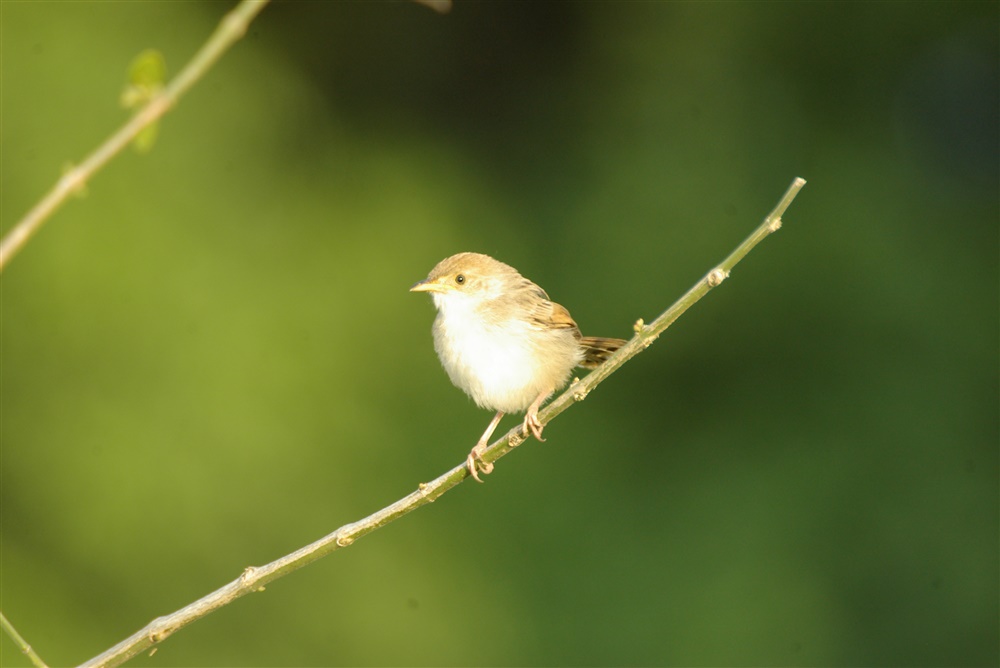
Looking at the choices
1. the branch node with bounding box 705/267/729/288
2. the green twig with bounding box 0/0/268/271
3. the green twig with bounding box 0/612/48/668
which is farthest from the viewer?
the branch node with bounding box 705/267/729/288

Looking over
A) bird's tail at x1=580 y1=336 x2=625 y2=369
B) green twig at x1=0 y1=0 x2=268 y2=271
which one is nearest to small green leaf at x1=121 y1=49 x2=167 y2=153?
green twig at x1=0 y1=0 x2=268 y2=271

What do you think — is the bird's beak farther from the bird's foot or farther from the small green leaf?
the small green leaf

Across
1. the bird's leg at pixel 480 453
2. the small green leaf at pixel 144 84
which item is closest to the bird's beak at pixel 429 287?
the bird's leg at pixel 480 453

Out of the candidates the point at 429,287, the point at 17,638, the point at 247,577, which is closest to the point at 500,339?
the point at 429,287

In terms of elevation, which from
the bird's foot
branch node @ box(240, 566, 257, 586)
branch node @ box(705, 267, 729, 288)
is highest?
the bird's foot

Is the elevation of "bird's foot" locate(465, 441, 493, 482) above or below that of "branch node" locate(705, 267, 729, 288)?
above

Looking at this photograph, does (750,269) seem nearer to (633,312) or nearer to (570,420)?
(633,312)

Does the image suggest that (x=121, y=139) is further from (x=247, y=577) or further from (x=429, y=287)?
(x=429, y=287)
